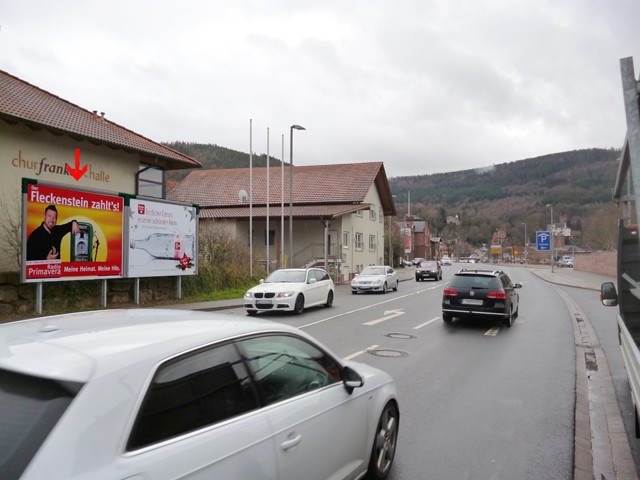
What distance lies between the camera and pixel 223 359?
264cm

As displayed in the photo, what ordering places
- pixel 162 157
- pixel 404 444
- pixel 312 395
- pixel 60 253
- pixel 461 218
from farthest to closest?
pixel 461 218
pixel 162 157
pixel 60 253
pixel 404 444
pixel 312 395

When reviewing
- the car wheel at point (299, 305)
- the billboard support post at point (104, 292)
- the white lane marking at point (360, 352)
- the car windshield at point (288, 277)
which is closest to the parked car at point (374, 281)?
the car windshield at point (288, 277)

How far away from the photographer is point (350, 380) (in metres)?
3.54

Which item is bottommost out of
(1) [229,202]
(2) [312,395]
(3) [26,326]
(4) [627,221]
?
(2) [312,395]

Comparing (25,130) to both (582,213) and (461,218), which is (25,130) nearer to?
(582,213)

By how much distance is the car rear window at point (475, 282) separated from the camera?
12.7m

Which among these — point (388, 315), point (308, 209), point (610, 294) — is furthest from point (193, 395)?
point (308, 209)

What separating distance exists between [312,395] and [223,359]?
797mm

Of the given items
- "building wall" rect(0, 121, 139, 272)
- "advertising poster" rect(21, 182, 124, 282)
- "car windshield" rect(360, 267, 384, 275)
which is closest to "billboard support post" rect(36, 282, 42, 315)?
"advertising poster" rect(21, 182, 124, 282)

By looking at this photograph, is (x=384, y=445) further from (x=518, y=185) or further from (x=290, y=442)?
(x=518, y=185)

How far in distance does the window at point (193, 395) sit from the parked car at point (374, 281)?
22588mm

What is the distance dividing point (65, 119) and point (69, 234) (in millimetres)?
6654

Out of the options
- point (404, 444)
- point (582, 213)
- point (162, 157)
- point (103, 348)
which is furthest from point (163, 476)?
point (582, 213)

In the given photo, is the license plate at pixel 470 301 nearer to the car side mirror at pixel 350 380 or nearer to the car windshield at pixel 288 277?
the car windshield at pixel 288 277
